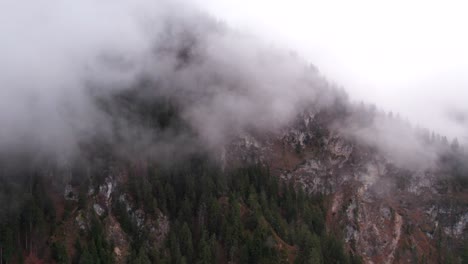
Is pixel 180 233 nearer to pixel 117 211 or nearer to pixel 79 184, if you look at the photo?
pixel 117 211

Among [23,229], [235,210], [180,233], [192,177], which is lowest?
[23,229]

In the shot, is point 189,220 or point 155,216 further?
point 189,220

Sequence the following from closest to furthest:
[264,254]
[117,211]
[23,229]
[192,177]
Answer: [23,229]
[264,254]
[117,211]
[192,177]

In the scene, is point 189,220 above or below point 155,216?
above

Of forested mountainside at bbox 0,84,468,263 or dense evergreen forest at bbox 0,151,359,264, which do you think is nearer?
dense evergreen forest at bbox 0,151,359,264

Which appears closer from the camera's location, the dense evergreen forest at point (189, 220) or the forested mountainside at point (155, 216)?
the dense evergreen forest at point (189, 220)

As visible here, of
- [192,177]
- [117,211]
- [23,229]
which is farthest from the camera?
[192,177]

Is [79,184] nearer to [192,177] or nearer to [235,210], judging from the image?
[192,177]

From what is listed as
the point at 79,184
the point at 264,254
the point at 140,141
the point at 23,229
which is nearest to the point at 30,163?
the point at 79,184

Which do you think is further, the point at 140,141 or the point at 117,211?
the point at 140,141

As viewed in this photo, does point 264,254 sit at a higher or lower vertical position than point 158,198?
lower
